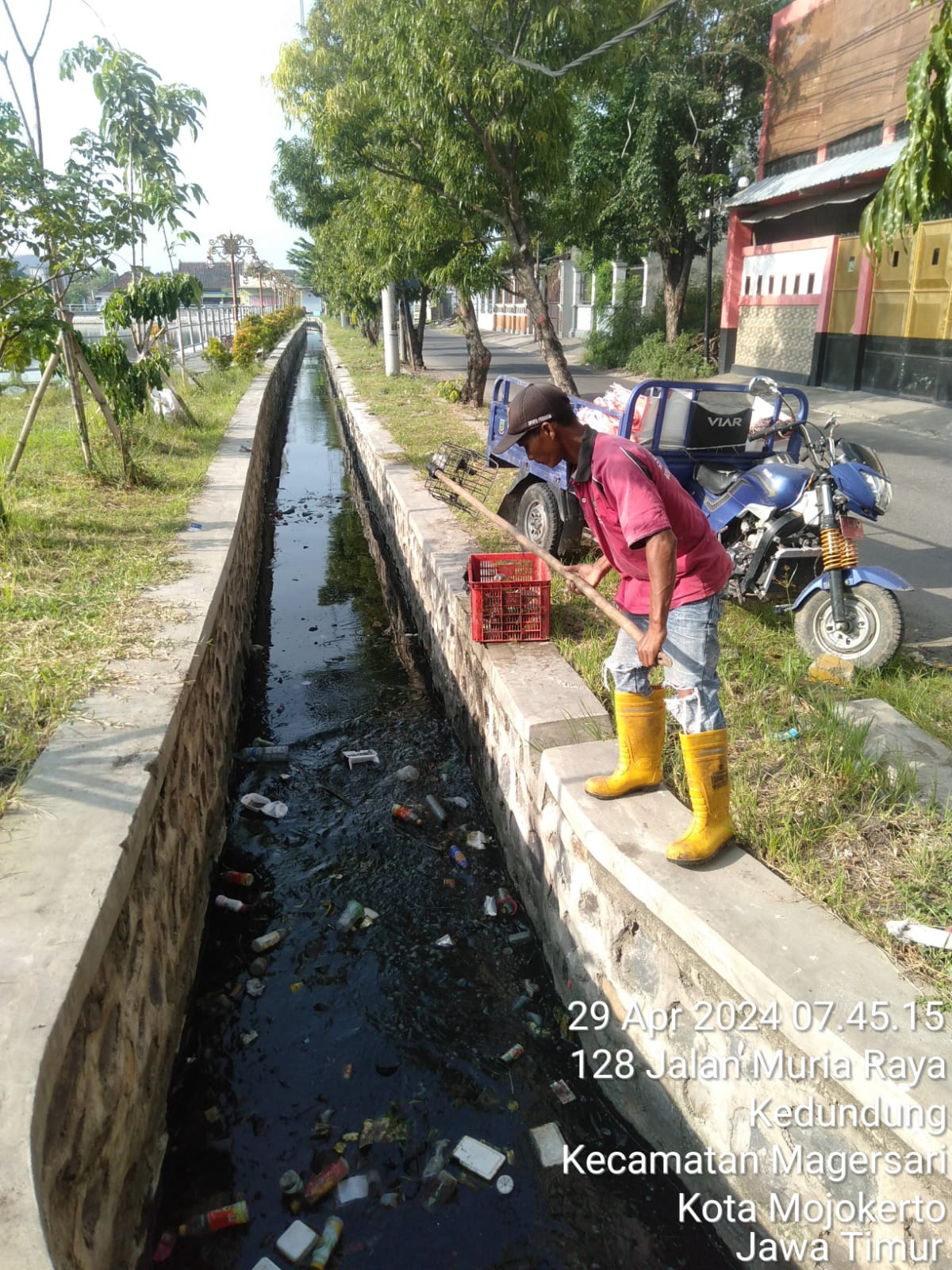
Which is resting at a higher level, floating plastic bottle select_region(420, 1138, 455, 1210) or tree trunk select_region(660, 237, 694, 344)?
tree trunk select_region(660, 237, 694, 344)

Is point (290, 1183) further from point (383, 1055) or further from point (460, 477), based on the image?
point (460, 477)

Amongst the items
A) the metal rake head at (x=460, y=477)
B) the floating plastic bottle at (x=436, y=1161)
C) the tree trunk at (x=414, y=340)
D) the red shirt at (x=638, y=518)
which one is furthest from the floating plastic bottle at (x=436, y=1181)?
the tree trunk at (x=414, y=340)

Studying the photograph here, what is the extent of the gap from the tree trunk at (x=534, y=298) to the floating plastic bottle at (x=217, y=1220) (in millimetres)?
8579

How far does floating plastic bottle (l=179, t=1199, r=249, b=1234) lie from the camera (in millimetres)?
2607

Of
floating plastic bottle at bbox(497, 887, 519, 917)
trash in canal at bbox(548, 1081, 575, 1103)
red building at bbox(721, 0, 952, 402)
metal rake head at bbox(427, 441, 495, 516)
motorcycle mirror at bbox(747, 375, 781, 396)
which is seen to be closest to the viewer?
trash in canal at bbox(548, 1081, 575, 1103)

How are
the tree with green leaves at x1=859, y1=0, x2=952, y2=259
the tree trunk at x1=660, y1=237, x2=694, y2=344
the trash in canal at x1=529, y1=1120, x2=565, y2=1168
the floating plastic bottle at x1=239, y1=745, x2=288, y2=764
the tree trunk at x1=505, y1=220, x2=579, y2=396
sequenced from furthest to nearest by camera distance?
the tree trunk at x1=660, y1=237, x2=694, y2=344, the tree trunk at x1=505, y1=220, x2=579, y2=396, the floating plastic bottle at x1=239, y1=745, x2=288, y2=764, the tree with green leaves at x1=859, y1=0, x2=952, y2=259, the trash in canal at x1=529, y1=1120, x2=565, y2=1168

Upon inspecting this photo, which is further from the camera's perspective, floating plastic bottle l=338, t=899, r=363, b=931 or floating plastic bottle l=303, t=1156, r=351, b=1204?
floating plastic bottle l=338, t=899, r=363, b=931

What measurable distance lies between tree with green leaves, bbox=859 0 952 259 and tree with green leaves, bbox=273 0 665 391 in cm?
509

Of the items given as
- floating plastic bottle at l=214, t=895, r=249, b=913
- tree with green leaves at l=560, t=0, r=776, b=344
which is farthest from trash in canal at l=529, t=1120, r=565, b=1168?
tree with green leaves at l=560, t=0, r=776, b=344

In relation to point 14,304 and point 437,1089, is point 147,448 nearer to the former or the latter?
point 14,304

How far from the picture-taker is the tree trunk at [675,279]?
18.7 meters

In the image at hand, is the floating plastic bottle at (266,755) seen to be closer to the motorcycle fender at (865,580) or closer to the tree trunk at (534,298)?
the motorcycle fender at (865,580)

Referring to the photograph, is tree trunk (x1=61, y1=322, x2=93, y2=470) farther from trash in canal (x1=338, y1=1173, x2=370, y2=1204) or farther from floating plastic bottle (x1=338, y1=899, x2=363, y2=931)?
trash in canal (x1=338, y1=1173, x2=370, y2=1204)

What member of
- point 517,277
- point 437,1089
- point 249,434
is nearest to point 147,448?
point 249,434
